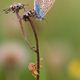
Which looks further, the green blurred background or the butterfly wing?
the green blurred background

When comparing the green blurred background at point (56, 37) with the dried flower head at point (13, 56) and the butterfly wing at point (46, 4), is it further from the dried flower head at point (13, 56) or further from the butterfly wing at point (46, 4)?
the butterfly wing at point (46, 4)

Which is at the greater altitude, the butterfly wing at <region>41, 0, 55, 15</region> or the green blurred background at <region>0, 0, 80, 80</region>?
the butterfly wing at <region>41, 0, 55, 15</region>

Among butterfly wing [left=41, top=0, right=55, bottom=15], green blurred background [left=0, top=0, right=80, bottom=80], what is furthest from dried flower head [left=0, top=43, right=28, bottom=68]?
butterfly wing [left=41, top=0, right=55, bottom=15]

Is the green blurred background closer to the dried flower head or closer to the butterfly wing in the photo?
the dried flower head

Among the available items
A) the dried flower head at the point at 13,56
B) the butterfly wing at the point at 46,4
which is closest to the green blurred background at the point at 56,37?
the dried flower head at the point at 13,56

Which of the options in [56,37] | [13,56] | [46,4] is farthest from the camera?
[56,37]

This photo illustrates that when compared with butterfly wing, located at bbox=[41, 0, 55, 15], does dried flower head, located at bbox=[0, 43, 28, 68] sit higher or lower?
lower

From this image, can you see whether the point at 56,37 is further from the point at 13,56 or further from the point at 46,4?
the point at 46,4

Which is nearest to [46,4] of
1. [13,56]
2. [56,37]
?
[13,56]
